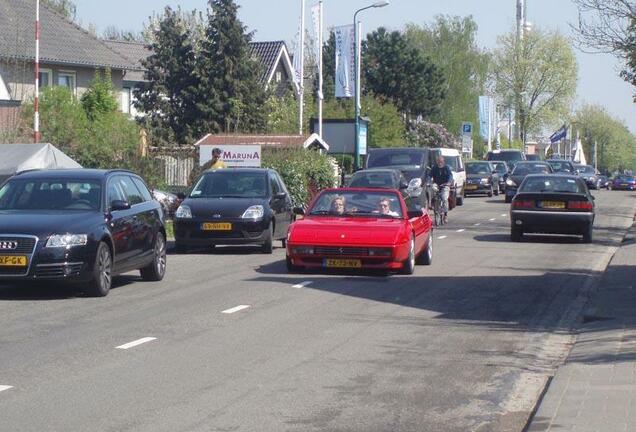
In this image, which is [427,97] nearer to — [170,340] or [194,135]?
[194,135]

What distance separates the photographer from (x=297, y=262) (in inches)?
695

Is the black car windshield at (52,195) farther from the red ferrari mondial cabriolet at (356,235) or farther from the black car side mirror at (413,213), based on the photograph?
the black car side mirror at (413,213)

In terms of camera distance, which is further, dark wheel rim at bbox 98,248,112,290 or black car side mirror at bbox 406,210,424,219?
black car side mirror at bbox 406,210,424,219

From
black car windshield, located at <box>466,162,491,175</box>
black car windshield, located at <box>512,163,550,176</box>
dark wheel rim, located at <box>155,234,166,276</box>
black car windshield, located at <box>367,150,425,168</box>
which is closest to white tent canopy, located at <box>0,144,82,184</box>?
dark wheel rim, located at <box>155,234,166,276</box>

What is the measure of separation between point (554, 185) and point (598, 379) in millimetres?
17266

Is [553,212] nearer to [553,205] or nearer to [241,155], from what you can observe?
[553,205]

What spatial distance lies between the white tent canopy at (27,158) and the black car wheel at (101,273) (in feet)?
33.8

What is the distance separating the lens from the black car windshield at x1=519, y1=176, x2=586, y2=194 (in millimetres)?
26141

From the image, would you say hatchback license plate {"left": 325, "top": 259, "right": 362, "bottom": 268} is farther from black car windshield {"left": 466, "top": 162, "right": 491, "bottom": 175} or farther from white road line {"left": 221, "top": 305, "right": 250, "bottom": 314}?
black car windshield {"left": 466, "top": 162, "right": 491, "bottom": 175}

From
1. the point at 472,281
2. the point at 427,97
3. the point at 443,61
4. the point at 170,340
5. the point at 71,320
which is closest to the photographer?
the point at 170,340

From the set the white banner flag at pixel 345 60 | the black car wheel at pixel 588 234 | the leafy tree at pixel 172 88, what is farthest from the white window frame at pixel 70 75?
the black car wheel at pixel 588 234

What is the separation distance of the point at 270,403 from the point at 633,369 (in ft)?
10.6

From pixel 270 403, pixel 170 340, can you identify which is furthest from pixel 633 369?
pixel 170 340

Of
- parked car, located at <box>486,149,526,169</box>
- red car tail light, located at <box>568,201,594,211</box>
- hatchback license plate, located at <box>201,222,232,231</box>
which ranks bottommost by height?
hatchback license plate, located at <box>201,222,232,231</box>
